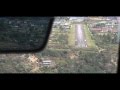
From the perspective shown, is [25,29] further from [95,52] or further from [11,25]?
[95,52]

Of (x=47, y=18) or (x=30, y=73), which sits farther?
(x=30, y=73)

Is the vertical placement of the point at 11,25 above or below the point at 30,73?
above
